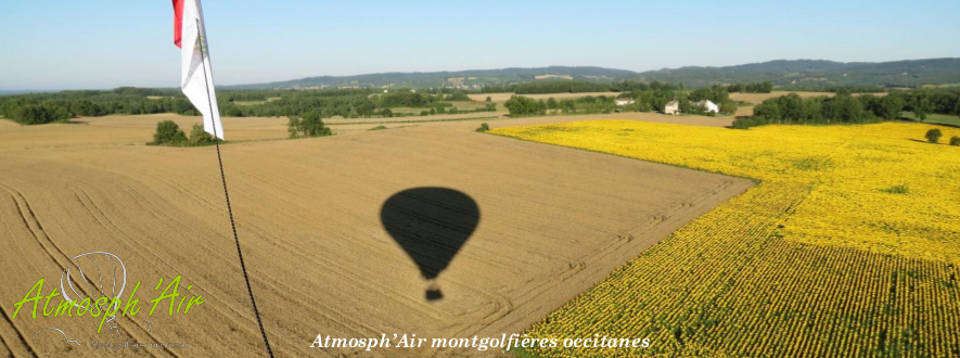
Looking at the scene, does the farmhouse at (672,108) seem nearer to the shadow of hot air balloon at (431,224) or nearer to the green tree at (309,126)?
the green tree at (309,126)

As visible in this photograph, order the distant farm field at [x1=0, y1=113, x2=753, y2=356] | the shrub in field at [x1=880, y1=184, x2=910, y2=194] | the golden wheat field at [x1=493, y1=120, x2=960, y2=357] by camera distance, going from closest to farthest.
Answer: the golden wheat field at [x1=493, y1=120, x2=960, y2=357]
the distant farm field at [x1=0, y1=113, x2=753, y2=356]
the shrub in field at [x1=880, y1=184, x2=910, y2=194]

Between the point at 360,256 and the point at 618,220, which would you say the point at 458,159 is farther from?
the point at 360,256

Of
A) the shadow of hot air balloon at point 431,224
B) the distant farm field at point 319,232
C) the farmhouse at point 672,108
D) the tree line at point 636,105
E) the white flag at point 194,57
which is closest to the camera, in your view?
the white flag at point 194,57

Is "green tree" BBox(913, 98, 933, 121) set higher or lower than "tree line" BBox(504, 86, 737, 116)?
lower

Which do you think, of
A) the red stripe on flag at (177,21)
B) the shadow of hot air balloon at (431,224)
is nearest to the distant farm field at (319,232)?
the shadow of hot air balloon at (431,224)

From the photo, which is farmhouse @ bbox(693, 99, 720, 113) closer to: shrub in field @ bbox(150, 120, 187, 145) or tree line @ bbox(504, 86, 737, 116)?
tree line @ bbox(504, 86, 737, 116)

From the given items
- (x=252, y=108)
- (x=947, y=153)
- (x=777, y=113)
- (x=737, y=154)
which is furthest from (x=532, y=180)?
(x=252, y=108)

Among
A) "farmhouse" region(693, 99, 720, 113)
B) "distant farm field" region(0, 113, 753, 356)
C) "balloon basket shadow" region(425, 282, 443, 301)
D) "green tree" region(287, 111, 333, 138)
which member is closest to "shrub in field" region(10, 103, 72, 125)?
"distant farm field" region(0, 113, 753, 356)

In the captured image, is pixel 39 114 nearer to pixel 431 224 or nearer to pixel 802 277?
pixel 431 224
